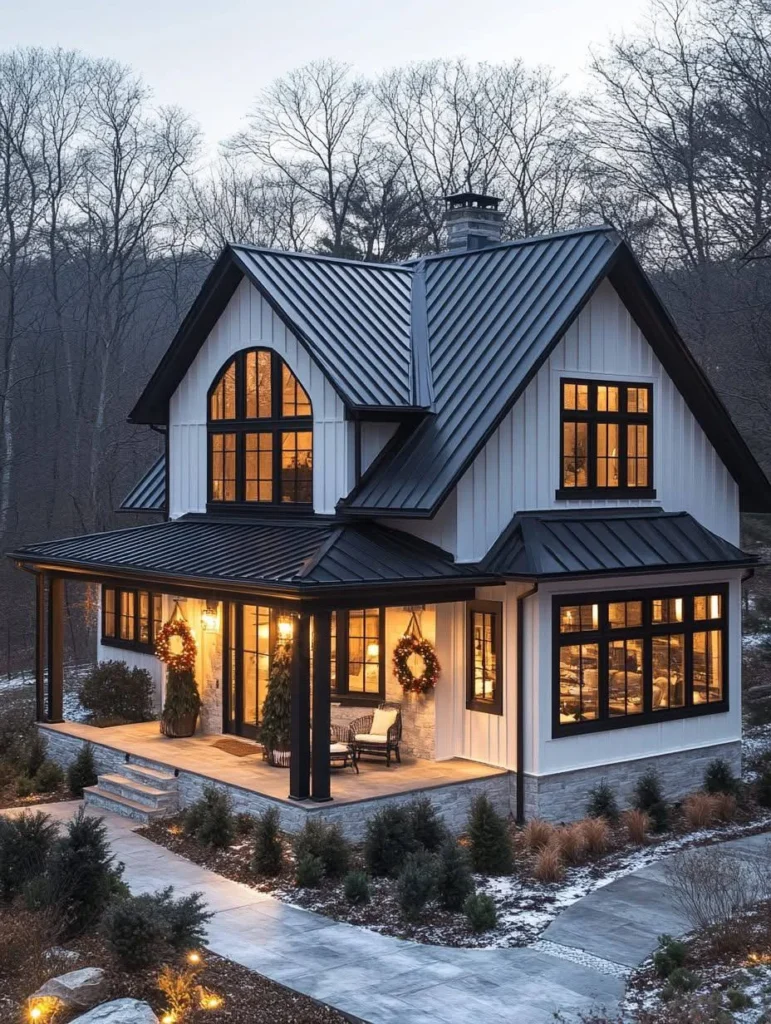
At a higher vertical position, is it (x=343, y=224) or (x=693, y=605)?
(x=343, y=224)

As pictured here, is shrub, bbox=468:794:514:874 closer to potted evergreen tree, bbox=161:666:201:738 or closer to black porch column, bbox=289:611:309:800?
black porch column, bbox=289:611:309:800

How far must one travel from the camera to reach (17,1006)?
28.1 ft

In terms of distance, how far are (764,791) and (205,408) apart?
9.08m

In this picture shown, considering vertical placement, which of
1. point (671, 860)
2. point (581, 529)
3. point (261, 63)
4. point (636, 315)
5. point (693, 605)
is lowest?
point (671, 860)

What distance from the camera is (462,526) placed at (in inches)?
574

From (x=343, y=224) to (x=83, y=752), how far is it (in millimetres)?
21519

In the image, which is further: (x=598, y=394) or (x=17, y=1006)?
(x=598, y=394)

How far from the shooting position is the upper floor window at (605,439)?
51.3ft

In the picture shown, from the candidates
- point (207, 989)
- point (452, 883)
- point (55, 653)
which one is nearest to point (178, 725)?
point (55, 653)

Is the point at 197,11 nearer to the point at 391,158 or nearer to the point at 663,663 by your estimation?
the point at 391,158

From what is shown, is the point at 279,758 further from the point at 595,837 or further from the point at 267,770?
the point at 595,837

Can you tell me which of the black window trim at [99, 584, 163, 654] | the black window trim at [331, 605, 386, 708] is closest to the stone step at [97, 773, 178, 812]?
the black window trim at [331, 605, 386, 708]

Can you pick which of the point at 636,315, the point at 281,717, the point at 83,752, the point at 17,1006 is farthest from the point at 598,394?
the point at 17,1006

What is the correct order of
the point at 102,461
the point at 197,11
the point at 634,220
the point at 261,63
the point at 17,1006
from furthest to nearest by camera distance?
the point at 261,63 → the point at 102,461 → the point at 634,220 → the point at 197,11 → the point at 17,1006
